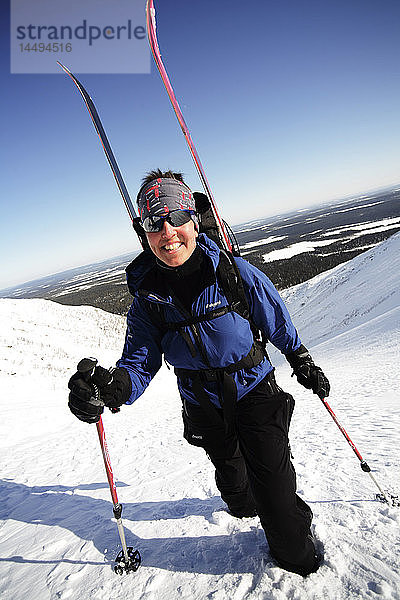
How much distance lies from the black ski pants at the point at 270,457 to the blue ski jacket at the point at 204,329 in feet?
0.48

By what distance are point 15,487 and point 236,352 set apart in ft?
15.3

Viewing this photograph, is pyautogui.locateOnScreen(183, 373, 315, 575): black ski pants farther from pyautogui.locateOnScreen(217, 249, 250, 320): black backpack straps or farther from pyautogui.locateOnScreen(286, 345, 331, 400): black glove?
pyautogui.locateOnScreen(217, 249, 250, 320): black backpack straps

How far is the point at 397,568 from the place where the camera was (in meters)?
2.10

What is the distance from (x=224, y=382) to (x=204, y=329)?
1.37 ft

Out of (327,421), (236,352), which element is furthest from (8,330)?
(236,352)

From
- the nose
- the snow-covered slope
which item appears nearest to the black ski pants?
the nose

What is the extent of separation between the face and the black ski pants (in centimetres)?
117

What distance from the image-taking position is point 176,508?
3406 millimetres

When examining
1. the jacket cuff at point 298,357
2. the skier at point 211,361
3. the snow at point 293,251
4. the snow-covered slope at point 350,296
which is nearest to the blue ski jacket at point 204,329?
the skier at point 211,361

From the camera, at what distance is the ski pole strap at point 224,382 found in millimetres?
2256

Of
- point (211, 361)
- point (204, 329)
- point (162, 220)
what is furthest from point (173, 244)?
point (211, 361)

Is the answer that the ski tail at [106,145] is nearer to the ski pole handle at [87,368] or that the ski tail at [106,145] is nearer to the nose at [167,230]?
the nose at [167,230]

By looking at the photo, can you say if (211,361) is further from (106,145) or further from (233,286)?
(106,145)

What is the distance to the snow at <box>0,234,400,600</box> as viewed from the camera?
88.7 inches
